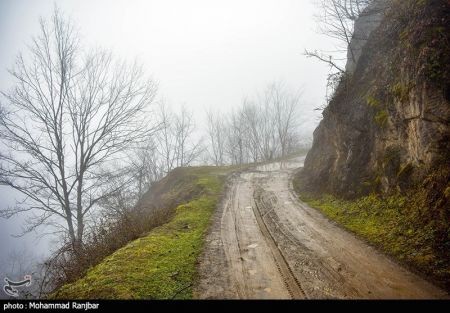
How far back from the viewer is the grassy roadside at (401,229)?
6430 millimetres

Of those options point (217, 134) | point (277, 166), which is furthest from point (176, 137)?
point (277, 166)

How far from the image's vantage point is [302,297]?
18.4 feet

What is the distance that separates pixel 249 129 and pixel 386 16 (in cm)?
3769

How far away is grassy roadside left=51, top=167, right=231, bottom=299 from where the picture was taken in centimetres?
589

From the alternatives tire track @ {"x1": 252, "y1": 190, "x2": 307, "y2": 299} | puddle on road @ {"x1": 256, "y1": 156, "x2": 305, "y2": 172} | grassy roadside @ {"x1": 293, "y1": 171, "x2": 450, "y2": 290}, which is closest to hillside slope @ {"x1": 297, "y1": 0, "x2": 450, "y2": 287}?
grassy roadside @ {"x1": 293, "y1": 171, "x2": 450, "y2": 290}

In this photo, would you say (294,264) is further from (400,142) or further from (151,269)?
(400,142)

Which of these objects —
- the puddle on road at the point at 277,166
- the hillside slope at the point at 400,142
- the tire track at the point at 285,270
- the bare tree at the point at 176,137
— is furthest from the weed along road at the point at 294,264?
the bare tree at the point at 176,137

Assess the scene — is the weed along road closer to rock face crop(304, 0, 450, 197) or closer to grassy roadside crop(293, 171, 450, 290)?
grassy roadside crop(293, 171, 450, 290)

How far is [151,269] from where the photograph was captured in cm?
707

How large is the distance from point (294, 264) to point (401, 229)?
144 inches
